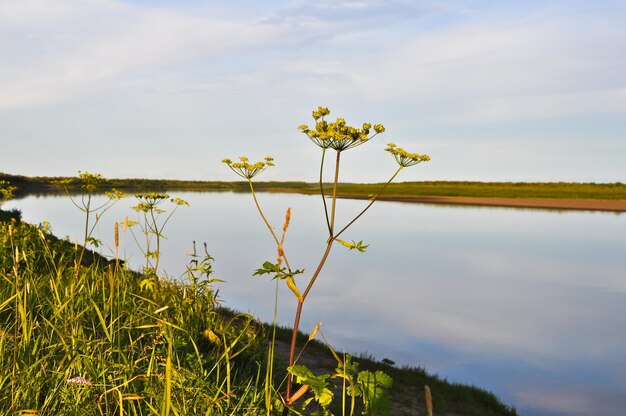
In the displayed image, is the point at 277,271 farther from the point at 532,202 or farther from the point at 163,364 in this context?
the point at 532,202

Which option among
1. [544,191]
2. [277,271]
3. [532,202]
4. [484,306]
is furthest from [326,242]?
[544,191]

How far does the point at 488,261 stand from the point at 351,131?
37.0 m

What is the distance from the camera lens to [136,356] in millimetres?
5273

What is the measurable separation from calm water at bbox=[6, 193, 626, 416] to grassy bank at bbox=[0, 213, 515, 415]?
1072mm

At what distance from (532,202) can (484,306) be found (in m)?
79.2

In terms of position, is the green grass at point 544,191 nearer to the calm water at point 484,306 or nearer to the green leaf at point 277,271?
the calm water at point 484,306

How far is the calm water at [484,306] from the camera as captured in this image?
599 inches

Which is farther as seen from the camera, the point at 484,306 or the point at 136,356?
the point at 484,306

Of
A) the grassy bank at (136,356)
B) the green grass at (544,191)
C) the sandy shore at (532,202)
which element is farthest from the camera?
the green grass at (544,191)

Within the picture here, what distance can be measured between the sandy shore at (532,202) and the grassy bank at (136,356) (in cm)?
7338

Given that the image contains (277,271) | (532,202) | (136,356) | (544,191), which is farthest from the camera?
(544,191)

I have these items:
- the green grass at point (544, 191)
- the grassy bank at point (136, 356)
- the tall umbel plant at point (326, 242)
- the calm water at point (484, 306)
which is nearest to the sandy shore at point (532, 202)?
the green grass at point (544, 191)

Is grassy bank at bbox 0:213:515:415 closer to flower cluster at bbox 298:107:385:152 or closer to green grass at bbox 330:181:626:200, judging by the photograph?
flower cluster at bbox 298:107:385:152

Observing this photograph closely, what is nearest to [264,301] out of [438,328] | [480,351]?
[438,328]
